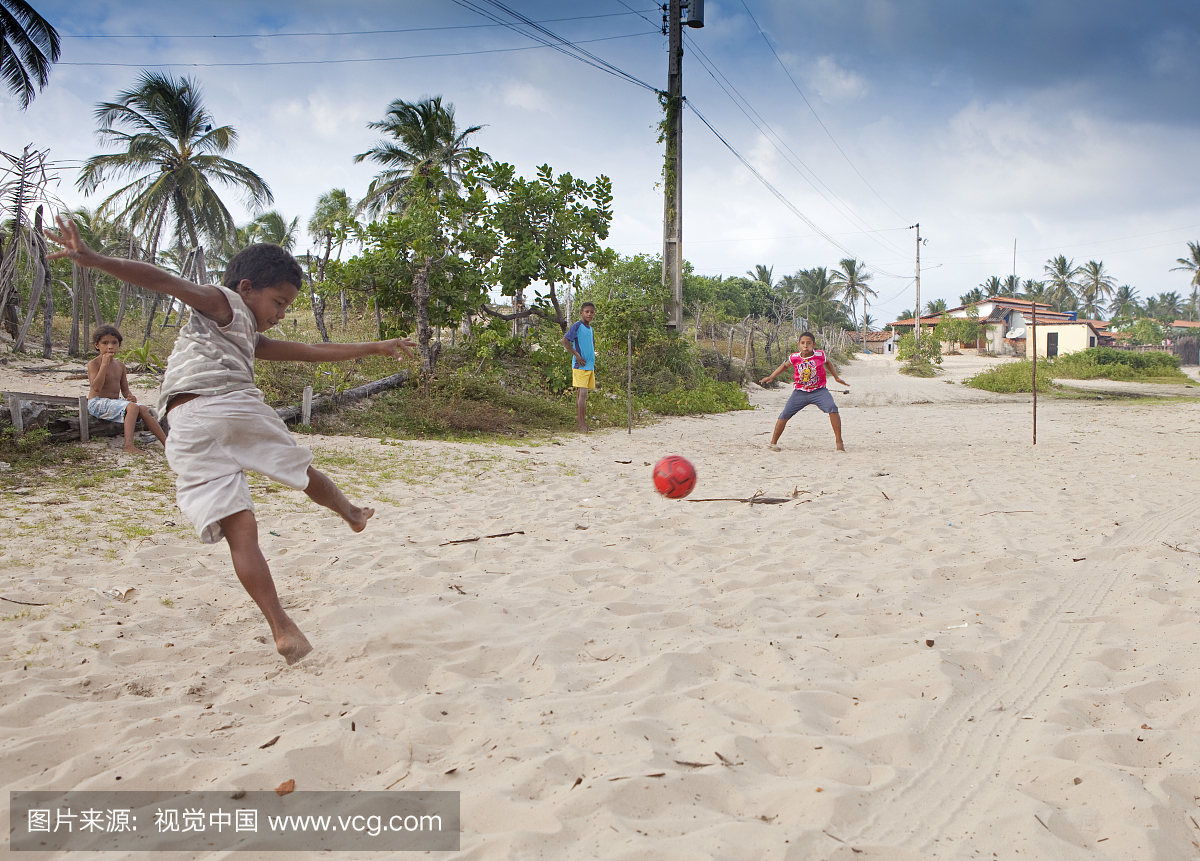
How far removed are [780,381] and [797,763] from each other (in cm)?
2422

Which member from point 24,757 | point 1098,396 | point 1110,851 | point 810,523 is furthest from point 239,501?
point 1098,396

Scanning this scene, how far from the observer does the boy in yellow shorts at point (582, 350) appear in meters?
9.87

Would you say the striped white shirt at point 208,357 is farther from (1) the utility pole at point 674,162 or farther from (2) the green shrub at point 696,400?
(1) the utility pole at point 674,162

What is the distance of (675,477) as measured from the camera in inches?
199

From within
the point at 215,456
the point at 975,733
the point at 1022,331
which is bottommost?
the point at 975,733

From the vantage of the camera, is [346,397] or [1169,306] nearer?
[346,397]

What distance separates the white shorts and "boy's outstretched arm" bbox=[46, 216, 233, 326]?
0.33 meters

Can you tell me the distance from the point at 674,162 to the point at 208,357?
13.4 m

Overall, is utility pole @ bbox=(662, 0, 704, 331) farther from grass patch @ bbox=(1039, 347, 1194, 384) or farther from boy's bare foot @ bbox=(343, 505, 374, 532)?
grass patch @ bbox=(1039, 347, 1194, 384)

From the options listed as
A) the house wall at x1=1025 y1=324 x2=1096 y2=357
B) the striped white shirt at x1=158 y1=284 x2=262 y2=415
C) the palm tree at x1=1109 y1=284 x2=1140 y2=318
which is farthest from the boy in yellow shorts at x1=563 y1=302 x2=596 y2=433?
the palm tree at x1=1109 y1=284 x2=1140 y2=318

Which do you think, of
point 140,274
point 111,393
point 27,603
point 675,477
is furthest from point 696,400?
point 140,274

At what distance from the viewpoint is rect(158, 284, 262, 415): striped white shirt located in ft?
8.53

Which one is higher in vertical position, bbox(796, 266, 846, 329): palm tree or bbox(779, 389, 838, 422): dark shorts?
bbox(796, 266, 846, 329): palm tree

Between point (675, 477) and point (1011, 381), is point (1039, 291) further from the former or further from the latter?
point (675, 477)
